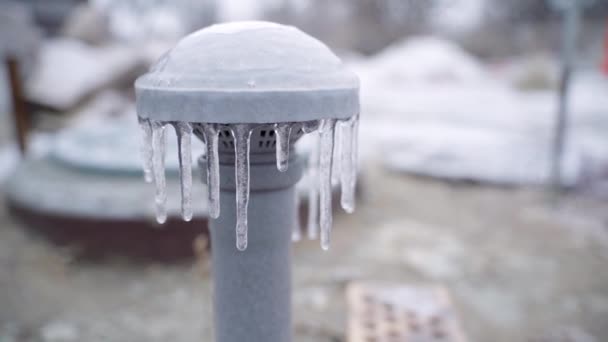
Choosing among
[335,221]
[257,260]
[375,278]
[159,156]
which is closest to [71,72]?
[335,221]

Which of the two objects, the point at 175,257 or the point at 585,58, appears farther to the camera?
the point at 585,58

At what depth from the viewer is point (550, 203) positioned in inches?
163

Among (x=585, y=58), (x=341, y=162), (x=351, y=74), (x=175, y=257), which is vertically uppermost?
(x=351, y=74)

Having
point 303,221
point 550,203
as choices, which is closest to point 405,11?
point 550,203

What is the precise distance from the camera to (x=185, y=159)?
1147 mm

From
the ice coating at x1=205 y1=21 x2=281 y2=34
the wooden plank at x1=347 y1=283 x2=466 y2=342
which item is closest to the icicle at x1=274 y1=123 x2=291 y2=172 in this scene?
the ice coating at x1=205 y1=21 x2=281 y2=34

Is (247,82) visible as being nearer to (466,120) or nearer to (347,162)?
(347,162)

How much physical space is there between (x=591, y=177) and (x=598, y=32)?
1128cm

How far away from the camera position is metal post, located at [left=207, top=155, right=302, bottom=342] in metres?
1.24

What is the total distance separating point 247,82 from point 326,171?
13.0 inches

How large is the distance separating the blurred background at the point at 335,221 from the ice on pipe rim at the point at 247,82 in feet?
5.23

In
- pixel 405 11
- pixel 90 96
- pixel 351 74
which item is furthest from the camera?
pixel 405 11

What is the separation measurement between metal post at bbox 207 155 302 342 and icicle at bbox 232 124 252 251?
0.28 feet

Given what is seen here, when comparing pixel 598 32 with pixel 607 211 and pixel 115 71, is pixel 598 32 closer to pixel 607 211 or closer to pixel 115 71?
pixel 607 211
